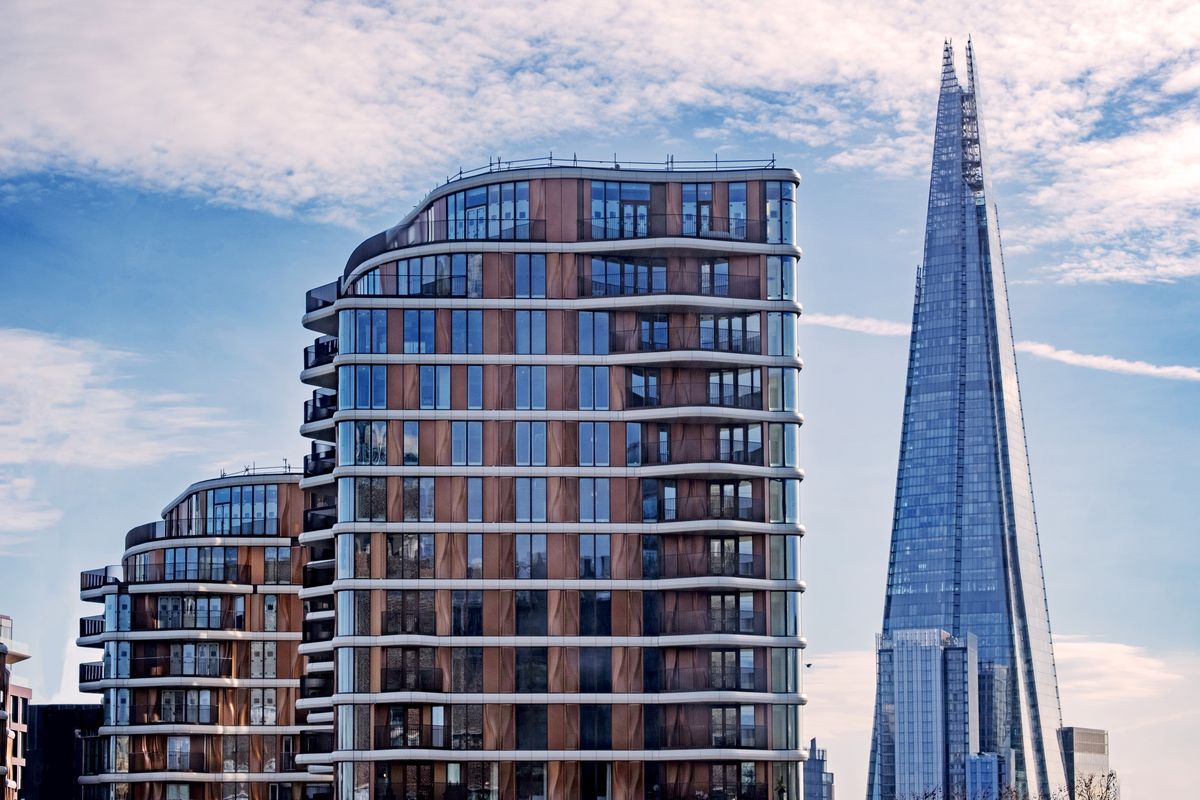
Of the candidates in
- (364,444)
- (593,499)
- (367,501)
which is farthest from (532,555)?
(364,444)

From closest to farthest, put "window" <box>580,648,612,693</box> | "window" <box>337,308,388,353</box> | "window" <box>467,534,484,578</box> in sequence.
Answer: "window" <box>580,648,612,693</box> → "window" <box>467,534,484,578</box> → "window" <box>337,308,388,353</box>

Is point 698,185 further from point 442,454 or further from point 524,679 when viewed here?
point 524,679

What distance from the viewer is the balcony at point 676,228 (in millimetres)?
122625

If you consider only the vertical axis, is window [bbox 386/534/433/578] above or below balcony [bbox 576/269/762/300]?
below

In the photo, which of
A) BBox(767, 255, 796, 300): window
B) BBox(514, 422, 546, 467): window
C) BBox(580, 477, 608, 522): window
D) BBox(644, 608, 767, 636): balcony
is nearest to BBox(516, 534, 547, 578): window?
BBox(580, 477, 608, 522): window

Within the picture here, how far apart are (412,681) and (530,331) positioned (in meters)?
21.5

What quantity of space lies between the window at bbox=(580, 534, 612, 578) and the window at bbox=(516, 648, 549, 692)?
5.32 metres

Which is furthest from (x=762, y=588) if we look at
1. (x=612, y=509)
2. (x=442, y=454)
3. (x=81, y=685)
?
(x=81, y=685)

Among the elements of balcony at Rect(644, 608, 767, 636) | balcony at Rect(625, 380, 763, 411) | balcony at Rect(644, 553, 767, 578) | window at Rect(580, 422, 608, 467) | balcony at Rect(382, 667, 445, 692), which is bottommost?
balcony at Rect(382, 667, 445, 692)

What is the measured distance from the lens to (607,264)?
12225 cm

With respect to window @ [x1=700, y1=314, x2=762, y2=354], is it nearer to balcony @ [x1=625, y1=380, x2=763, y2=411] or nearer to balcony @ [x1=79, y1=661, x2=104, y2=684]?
balcony @ [x1=625, y1=380, x2=763, y2=411]

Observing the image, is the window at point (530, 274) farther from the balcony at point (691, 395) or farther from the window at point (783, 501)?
the window at point (783, 501)

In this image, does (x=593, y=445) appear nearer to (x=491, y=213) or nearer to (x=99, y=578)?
(x=491, y=213)

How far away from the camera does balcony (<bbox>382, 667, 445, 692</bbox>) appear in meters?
117
